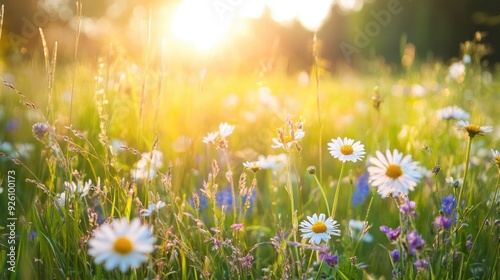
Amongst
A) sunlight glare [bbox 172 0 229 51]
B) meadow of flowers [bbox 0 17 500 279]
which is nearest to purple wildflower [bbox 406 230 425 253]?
meadow of flowers [bbox 0 17 500 279]

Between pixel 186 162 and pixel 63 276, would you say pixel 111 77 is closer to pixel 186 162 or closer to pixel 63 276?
pixel 186 162

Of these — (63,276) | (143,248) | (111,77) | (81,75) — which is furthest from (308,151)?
(143,248)

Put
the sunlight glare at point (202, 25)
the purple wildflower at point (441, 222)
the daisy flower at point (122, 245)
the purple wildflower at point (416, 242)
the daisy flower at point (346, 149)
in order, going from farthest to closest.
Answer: the sunlight glare at point (202, 25) → the daisy flower at point (346, 149) → the purple wildflower at point (441, 222) → the purple wildflower at point (416, 242) → the daisy flower at point (122, 245)

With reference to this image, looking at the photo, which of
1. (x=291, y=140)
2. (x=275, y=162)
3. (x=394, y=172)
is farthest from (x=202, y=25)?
(x=394, y=172)

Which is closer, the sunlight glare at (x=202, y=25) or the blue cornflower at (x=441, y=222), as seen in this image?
the blue cornflower at (x=441, y=222)

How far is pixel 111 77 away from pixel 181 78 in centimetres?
193

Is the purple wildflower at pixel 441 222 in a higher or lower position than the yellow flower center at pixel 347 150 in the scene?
lower

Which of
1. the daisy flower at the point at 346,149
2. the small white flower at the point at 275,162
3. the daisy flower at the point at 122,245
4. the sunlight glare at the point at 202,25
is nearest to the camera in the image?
Answer: the daisy flower at the point at 122,245

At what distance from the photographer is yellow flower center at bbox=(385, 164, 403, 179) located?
0.80 meters

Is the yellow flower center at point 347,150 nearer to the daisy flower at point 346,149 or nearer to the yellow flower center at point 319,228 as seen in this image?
the daisy flower at point 346,149

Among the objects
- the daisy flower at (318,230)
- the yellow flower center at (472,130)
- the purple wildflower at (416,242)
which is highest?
the yellow flower center at (472,130)

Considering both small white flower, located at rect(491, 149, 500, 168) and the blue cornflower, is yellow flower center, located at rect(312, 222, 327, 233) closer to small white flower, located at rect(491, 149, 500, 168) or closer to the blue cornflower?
the blue cornflower

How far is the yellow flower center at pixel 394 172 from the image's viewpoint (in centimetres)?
80

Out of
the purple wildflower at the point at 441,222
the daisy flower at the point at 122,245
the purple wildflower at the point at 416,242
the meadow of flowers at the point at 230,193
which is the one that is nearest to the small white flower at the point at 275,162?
the meadow of flowers at the point at 230,193
